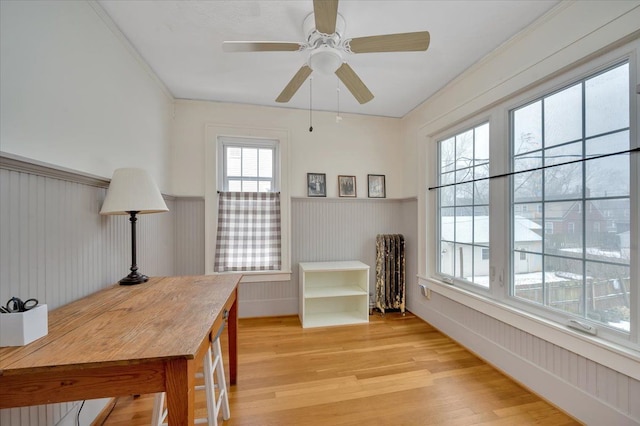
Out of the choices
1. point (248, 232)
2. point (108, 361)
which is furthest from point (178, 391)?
point (248, 232)

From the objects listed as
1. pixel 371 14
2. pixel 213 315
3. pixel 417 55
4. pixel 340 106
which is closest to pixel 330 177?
pixel 340 106

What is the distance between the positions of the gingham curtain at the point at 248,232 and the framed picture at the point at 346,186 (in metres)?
0.83

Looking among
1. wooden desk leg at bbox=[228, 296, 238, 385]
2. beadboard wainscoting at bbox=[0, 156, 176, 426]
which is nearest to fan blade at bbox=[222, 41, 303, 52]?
beadboard wainscoting at bbox=[0, 156, 176, 426]

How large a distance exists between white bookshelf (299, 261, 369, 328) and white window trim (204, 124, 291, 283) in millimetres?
340

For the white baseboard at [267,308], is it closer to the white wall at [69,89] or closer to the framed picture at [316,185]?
the framed picture at [316,185]

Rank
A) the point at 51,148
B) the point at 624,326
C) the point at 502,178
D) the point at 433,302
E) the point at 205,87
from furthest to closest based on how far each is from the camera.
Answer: the point at 433,302 < the point at 205,87 < the point at 502,178 < the point at 624,326 < the point at 51,148

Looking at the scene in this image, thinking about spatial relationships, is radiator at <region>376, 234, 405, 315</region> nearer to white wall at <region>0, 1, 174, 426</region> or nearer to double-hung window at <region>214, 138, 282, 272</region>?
double-hung window at <region>214, 138, 282, 272</region>

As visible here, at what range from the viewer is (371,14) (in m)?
1.68

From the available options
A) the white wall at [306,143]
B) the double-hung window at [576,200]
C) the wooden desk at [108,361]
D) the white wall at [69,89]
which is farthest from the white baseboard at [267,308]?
the double-hung window at [576,200]

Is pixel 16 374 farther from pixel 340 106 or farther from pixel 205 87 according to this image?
pixel 340 106

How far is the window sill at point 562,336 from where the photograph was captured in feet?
4.27

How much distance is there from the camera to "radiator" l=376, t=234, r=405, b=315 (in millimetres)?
3225

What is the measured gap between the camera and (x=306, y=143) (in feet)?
10.5

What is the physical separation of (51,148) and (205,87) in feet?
5.73
